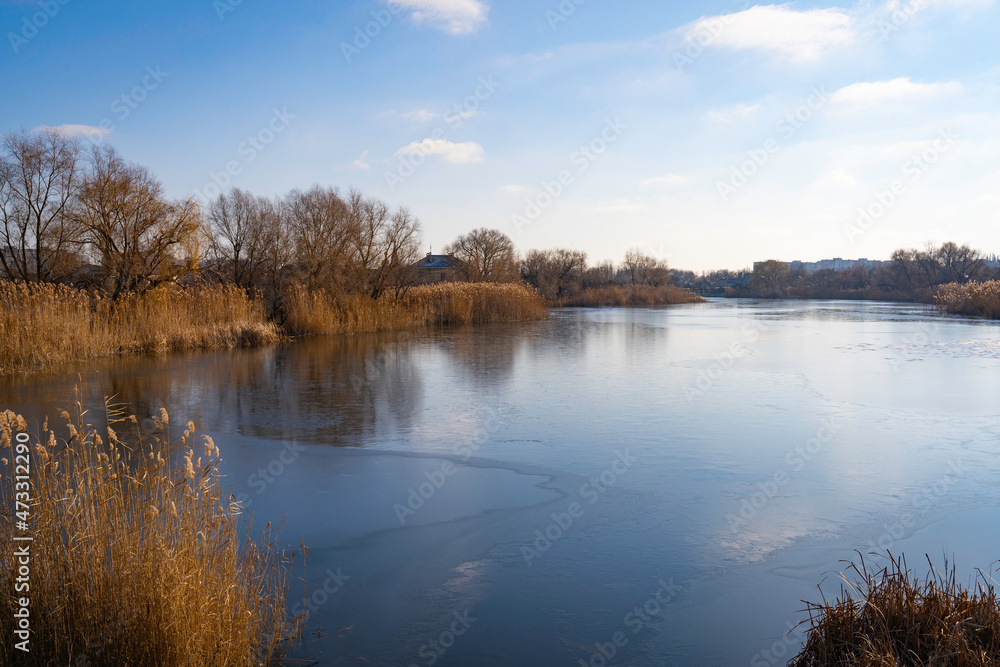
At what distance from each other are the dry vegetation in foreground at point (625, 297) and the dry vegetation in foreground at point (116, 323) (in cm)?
3103

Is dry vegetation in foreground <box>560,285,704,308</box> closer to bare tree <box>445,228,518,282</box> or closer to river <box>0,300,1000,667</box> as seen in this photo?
bare tree <box>445,228,518,282</box>

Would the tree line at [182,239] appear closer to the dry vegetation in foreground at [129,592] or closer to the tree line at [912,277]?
the dry vegetation in foreground at [129,592]

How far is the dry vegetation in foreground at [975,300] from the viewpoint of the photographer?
89.9 feet

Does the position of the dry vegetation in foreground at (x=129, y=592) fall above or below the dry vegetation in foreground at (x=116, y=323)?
below

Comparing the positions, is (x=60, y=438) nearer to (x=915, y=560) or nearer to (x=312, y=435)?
(x=312, y=435)

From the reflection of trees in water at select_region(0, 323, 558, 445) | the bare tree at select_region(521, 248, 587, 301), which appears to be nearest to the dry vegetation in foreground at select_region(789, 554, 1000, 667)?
the reflection of trees in water at select_region(0, 323, 558, 445)

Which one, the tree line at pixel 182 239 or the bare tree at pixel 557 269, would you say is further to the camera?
the bare tree at pixel 557 269

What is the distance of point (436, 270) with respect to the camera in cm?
6600

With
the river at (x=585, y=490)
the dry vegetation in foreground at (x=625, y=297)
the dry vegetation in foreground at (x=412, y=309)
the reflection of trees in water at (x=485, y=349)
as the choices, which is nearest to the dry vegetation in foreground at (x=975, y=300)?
the dry vegetation in foreground at (x=412, y=309)

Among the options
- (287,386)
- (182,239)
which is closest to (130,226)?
(182,239)

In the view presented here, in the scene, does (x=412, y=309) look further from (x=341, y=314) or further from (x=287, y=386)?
(x=287, y=386)

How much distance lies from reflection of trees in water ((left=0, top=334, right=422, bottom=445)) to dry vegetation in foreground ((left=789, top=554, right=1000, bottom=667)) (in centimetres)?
500

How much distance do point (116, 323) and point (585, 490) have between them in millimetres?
12480

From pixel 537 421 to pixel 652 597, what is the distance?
14.0 feet
